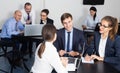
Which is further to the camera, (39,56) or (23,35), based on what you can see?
(23,35)

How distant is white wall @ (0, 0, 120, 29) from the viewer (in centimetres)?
686

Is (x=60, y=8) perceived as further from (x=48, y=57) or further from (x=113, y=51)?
(x=48, y=57)

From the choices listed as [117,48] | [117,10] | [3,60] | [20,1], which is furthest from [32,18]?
[117,48]

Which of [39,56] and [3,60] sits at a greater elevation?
[39,56]

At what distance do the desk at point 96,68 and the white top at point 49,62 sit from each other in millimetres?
236

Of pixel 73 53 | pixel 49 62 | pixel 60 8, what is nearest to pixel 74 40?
pixel 73 53

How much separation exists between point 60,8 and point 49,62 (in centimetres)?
527

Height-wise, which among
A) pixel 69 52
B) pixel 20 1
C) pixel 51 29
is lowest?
pixel 69 52

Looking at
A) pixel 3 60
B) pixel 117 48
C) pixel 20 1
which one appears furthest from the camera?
pixel 20 1

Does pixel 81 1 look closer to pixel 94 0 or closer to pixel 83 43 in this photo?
pixel 94 0

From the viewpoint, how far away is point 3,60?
205 inches

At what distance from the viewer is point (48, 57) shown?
7.09 feet

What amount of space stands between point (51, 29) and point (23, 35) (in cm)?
251

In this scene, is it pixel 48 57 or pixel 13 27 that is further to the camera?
pixel 13 27
